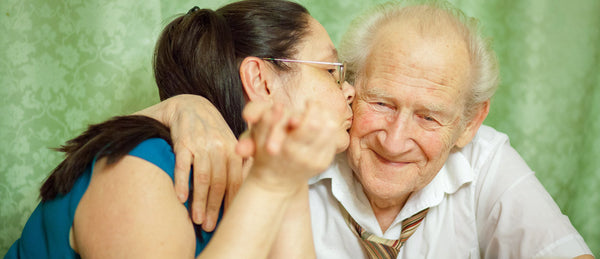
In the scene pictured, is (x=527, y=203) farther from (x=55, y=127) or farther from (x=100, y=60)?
(x=55, y=127)

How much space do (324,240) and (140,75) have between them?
1164mm

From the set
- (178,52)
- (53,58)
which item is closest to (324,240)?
(178,52)

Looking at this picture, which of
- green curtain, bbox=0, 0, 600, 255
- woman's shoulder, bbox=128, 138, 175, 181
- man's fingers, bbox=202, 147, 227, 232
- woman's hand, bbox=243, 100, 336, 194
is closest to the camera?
woman's hand, bbox=243, 100, 336, 194

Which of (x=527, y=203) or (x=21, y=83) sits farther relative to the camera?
(x=21, y=83)

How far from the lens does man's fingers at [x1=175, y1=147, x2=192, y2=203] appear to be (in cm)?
106

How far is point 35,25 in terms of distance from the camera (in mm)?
2146

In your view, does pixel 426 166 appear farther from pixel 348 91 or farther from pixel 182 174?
pixel 182 174

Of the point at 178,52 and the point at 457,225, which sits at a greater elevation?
the point at 178,52

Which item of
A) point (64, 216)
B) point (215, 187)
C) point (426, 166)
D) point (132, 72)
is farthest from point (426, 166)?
point (132, 72)

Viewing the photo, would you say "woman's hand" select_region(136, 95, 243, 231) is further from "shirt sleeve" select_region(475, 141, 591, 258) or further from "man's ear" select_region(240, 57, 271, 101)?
"shirt sleeve" select_region(475, 141, 591, 258)

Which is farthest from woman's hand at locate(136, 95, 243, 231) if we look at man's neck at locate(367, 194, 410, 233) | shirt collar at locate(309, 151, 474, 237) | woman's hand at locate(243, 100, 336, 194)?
man's neck at locate(367, 194, 410, 233)

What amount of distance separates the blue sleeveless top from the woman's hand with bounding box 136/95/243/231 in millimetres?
31

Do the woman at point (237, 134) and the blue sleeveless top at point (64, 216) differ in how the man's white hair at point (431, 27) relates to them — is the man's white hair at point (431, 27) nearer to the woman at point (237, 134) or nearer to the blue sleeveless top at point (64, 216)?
the woman at point (237, 134)

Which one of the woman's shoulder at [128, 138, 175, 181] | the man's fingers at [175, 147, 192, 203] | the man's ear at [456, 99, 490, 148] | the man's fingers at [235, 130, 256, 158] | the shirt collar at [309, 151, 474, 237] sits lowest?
the shirt collar at [309, 151, 474, 237]
